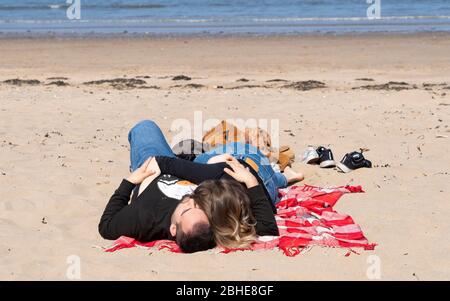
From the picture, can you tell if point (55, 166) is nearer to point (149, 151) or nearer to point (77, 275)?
point (149, 151)

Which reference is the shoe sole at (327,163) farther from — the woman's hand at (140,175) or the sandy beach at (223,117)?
the woman's hand at (140,175)

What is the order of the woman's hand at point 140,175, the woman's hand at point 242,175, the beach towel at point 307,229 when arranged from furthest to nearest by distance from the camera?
the woman's hand at point 140,175 → the woman's hand at point 242,175 → the beach towel at point 307,229

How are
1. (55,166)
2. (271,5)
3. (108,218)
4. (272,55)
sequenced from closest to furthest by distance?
(108,218), (55,166), (272,55), (271,5)

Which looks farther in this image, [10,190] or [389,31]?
[389,31]

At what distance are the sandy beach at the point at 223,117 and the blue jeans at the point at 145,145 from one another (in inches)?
18.4

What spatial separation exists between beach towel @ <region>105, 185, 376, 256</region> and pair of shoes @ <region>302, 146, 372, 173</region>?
83cm

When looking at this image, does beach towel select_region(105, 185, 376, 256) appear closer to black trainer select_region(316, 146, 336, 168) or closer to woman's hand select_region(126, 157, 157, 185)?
woman's hand select_region(126, 157, 157, 185)

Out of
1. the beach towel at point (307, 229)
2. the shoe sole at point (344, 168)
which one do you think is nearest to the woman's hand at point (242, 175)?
the beach towel at point (307, 229)

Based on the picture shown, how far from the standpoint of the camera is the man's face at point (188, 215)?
4.76 meters

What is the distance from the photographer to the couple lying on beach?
4.79 meters

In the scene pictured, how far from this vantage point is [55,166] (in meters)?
7.32

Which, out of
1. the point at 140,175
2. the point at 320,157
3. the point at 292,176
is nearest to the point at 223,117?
the point at 320,157

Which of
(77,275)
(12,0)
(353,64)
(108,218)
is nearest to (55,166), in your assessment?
(108,218)
